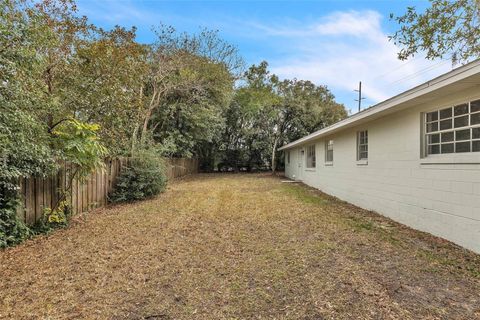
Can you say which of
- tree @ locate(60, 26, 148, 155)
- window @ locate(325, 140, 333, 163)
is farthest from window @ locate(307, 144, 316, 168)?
tree @ locate(60, 26, 148, 155)

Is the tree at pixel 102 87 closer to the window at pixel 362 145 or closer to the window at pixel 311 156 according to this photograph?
the window at pixel 362 145

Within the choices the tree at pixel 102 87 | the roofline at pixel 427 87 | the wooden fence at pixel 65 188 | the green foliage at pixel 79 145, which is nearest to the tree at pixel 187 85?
the tree at pixel 102 87

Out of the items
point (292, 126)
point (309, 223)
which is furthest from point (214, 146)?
point (309, 223)

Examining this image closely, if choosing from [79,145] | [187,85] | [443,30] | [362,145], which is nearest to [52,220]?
[79,145]

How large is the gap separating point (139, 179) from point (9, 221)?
199 inches

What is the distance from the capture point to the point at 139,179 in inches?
387

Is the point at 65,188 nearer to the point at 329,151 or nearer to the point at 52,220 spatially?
the point at 52,220

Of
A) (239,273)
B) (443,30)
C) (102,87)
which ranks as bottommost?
(239,273)

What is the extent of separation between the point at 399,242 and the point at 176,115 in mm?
15489

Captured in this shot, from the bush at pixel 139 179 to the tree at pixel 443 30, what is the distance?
8.16 m

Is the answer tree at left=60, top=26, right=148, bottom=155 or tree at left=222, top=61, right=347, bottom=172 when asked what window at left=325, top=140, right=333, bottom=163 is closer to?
tree at left=60, top=26, right=148, bottom=155

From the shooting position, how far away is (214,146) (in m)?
26.3

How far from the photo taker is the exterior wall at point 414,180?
459cm

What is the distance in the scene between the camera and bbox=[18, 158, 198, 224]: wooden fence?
17.5ft
